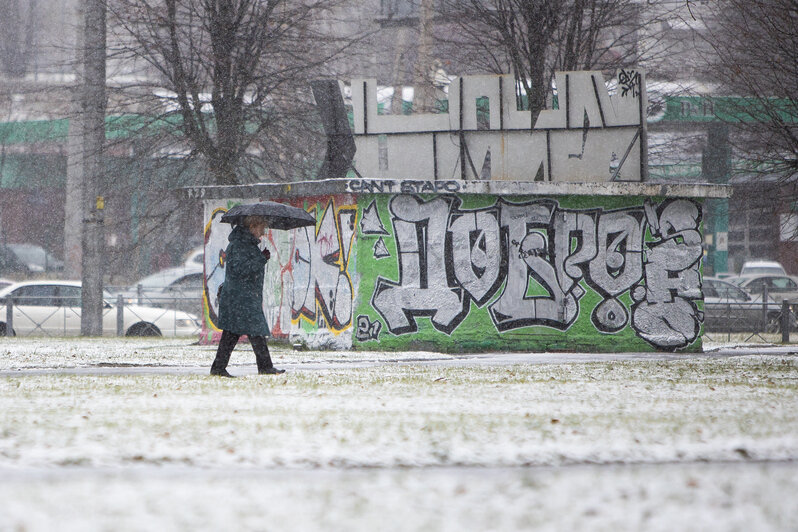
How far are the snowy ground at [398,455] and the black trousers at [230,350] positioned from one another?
856 mm

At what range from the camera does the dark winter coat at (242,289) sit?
397 inches

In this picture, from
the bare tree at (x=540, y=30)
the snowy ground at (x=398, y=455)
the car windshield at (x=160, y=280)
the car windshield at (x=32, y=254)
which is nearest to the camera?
the snowy ground at (x=398, y=455)

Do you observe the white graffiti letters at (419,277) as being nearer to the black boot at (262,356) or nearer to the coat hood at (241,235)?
the black boot at (262,356)

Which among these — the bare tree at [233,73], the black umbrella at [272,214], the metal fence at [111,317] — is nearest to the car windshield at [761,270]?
the metal fence at [111,317]

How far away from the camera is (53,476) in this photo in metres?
4.36

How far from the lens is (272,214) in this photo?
1075 cm

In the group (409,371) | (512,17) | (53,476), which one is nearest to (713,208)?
(512,17)

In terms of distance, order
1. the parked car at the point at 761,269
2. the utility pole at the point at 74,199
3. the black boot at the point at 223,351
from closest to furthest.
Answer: the black boot at the point at 223,351
the utility pole at the point at 74,199
the parked car at the point at 761,269

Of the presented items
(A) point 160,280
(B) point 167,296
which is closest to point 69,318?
(B) point 167,296

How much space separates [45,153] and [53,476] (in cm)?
4059

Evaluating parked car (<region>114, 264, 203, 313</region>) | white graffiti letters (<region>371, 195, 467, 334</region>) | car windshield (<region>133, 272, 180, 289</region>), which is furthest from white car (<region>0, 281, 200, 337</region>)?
white graffiti letters (<region>371, 195, 467, 334</region>)

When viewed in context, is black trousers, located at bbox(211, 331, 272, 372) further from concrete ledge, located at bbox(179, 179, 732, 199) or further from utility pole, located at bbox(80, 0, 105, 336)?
utility pole, located at bbox(80, 0, 105, 336)

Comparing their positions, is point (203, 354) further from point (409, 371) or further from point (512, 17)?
point (512, 17)

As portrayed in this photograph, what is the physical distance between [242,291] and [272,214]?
0.99 m
